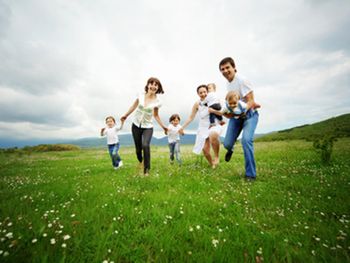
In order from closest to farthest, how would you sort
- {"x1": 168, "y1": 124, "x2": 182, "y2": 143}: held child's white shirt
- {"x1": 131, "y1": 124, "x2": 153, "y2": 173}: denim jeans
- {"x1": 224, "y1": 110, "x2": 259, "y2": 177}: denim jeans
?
1. {"x1": 224, "y1": 110, "x2": 259, "y2": 177}: denim jeans
2. {"x1": 131, "y1": 124, "x2": 153, "y2": 173}: denim jeans
3. {"x1": 168, "y1": 124, "x2": 182, "y2": 143}: held child's white shirt

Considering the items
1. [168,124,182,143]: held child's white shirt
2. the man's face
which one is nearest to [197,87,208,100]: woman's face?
the man's face

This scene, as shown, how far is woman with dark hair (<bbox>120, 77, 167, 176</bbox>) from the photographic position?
22.8ft

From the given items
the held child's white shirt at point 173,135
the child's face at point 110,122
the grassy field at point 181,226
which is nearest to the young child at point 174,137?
the held child's white shirt at point 173,135

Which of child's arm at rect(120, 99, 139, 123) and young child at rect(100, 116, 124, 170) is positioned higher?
child's arm at rect(120, 99, 139, 123)

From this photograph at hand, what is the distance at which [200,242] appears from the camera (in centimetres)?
252

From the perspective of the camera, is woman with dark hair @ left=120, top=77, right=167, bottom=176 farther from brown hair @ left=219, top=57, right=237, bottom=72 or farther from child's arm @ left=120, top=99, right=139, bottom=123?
brown hair @ left=219, top=57, right=237, bottom=72

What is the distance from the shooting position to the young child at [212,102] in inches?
→ 297

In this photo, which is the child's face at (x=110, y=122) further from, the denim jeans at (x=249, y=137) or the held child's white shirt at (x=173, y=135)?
the denim jeans at (x=249, y=137)

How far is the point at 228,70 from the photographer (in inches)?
240

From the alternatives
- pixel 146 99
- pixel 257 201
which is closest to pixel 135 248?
pixel 257 201

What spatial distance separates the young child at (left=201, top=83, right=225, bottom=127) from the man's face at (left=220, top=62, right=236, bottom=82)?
145cm

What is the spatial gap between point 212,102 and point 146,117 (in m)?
3.09

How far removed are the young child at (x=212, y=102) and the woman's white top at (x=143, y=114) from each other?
2.51 metres

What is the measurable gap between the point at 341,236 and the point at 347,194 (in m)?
2.46
